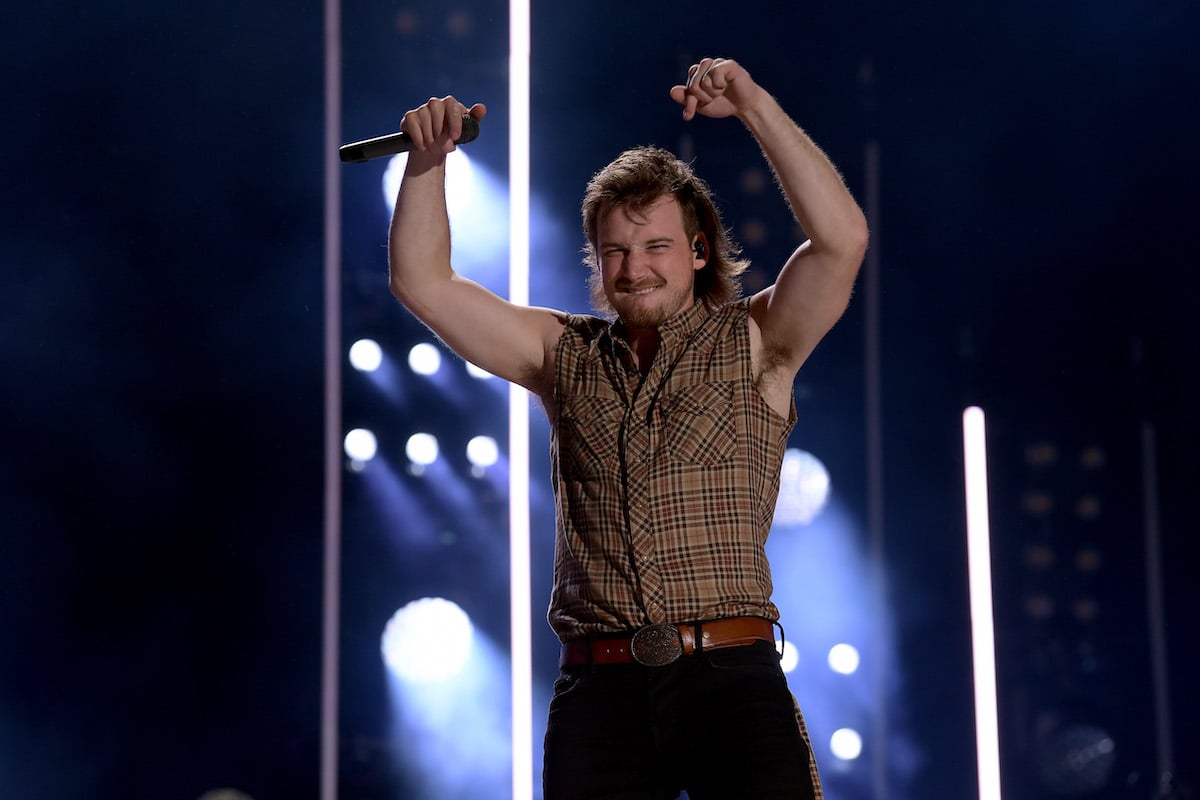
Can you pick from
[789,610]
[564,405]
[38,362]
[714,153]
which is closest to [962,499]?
[789,610]

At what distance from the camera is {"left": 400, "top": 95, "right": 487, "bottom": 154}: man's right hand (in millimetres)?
2092

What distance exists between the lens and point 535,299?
4641 mm

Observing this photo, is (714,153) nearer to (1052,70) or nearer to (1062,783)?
(1052,70)

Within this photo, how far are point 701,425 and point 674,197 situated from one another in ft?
1.59

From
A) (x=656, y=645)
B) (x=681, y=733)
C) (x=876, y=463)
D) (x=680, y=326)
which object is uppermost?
(x=680, y=326)

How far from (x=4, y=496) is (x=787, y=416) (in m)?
2.98

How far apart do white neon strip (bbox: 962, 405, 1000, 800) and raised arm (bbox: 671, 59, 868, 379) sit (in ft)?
9.35

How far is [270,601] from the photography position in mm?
4340

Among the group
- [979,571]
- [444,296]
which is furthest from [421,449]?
[444,296]

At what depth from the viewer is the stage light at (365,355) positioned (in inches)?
176

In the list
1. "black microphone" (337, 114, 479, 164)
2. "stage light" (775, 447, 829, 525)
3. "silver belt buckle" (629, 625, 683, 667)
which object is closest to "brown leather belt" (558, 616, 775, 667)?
"silver belt buckle" (629, 625, 683, 667)

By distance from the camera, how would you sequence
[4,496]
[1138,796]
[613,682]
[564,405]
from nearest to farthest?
[613,682], [564,405], [4,496], [1138,796]

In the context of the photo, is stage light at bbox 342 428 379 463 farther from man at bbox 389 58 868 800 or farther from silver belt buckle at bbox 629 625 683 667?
silver belt buckle at bbox 629 625 683 667

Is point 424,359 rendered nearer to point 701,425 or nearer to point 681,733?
point 701,425
